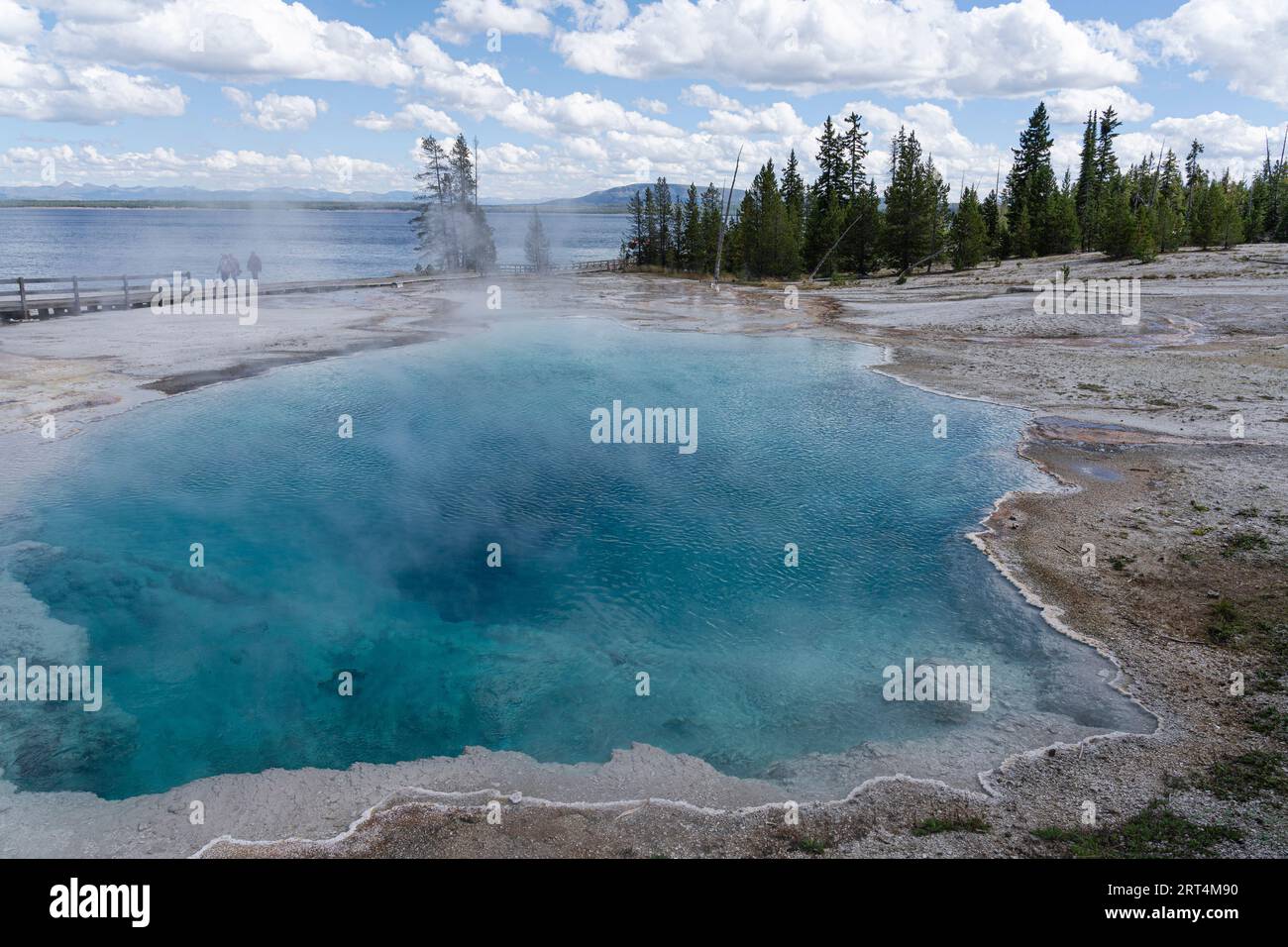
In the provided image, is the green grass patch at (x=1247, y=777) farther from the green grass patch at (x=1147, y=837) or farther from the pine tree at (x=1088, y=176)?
the pine tree at (x=1088, y=176)

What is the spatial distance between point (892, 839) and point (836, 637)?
4.06 m

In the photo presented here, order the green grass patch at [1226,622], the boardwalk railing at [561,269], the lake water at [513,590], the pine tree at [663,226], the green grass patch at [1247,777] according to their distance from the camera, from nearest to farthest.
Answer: the green grass patch at [1247,777]
the lake water at [513,590]
the green grass patch at [1226,622]
the boardwalk railing at [561,269]
the pine tree at [663,226]

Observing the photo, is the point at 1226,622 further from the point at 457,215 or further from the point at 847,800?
the point at 457,215

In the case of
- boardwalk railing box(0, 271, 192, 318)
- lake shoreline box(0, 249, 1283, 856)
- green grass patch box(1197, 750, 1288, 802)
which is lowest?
lake shoreline box(0, 249, 1283, 856)

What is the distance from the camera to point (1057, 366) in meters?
26.3

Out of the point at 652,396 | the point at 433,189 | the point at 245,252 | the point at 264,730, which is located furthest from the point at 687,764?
the point at 245,252

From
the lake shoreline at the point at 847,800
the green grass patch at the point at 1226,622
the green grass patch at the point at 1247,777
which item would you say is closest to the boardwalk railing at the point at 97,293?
the lake shoreline at the point at 847,800

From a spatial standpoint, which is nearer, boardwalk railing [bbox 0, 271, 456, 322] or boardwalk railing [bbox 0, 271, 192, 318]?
boardwalk railing [bbox 0, 271, 192, 318]

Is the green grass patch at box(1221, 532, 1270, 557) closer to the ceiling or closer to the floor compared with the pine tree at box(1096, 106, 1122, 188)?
closer to the floor

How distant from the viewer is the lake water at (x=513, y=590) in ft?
29.7

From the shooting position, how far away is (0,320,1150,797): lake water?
356 inches

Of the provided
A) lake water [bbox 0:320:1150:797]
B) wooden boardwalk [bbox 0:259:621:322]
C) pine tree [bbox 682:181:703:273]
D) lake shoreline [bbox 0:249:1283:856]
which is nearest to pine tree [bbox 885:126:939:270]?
pine tree [bbox 682:181:703:273]

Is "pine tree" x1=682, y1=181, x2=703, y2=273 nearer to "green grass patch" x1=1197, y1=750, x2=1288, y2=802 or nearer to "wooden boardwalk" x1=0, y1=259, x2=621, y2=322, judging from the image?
"wooden boardwalk" x1=0, y1=259, x2=621, y2=322
